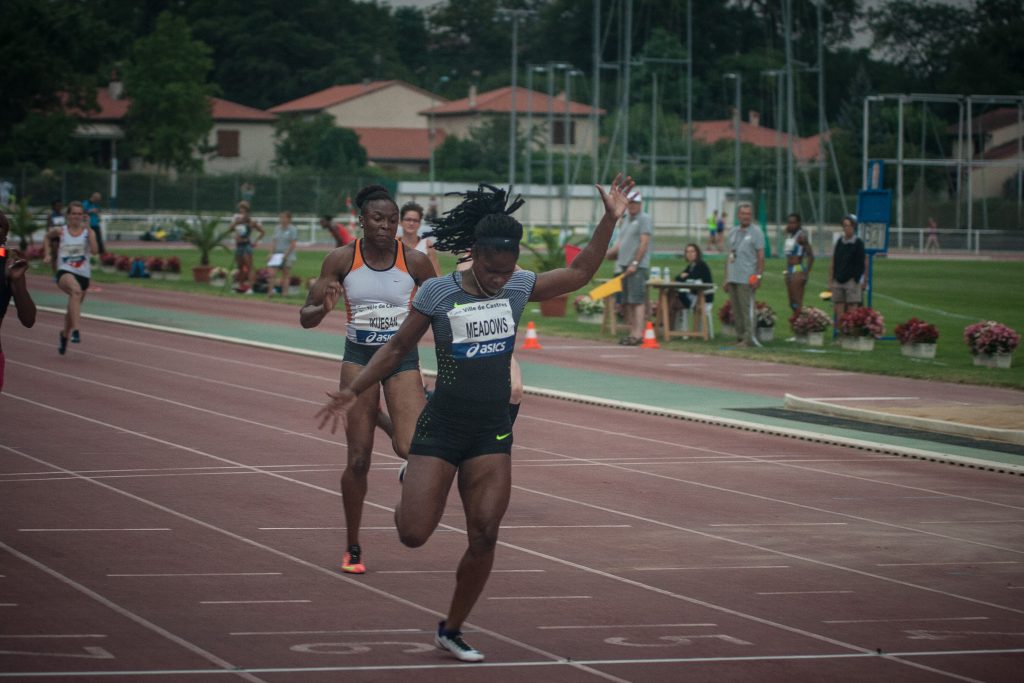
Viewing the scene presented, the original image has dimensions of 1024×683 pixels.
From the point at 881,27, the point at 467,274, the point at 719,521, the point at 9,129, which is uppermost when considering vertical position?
the point at 881,27

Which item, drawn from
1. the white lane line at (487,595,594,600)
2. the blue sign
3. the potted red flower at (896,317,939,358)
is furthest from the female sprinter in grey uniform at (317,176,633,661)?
the blue sign

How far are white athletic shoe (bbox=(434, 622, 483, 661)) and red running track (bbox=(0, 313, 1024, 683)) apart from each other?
0.06 metres

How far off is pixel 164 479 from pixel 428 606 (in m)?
4.50

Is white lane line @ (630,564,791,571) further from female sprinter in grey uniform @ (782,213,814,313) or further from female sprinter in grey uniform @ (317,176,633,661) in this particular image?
female sprinter in grey uniform @ (782,213,814,313)

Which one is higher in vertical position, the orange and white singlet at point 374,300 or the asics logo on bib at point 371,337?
the orange and white singlet at point 374,300

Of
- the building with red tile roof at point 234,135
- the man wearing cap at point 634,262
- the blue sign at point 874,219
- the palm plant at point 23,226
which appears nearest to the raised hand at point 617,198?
the man wearing cap at point 634,262

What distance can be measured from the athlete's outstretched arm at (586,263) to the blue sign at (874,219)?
1810 centimetres

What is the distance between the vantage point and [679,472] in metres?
13.0

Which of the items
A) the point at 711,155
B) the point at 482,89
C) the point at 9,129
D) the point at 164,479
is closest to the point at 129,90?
the point at 9,129

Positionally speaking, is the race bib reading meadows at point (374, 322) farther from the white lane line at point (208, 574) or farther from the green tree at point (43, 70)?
the green tree at point (43, 70)

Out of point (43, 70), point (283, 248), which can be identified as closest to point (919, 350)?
point (283, 248)

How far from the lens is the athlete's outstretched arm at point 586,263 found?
774 cm

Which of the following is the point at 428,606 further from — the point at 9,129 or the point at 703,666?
the point at 9,129

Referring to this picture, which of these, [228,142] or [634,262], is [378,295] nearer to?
[634,262]
